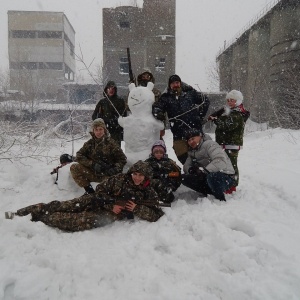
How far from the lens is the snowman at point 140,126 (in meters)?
4.84

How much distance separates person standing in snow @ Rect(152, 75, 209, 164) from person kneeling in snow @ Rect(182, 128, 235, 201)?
1.08 feet

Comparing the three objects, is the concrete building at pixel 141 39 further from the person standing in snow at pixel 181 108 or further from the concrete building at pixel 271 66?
the person standing in snow at pixel 181 108

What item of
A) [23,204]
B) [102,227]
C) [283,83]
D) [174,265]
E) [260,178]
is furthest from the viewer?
[283,83]

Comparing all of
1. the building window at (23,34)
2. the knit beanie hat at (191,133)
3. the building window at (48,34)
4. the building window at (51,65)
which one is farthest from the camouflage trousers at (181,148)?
the building window at (23,34)

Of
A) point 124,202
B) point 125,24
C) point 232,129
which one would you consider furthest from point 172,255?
point 125,24

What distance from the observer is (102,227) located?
362cm

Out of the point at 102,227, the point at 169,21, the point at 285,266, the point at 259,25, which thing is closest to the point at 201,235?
the point at 285,266

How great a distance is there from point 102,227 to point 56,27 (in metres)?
40.4

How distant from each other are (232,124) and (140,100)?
149 centimetres

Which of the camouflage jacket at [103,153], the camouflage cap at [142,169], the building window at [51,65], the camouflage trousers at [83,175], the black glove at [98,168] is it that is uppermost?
the building window at [51,65]

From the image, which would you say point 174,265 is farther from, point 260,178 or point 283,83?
point 283,83

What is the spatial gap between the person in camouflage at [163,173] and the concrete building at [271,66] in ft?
38.6

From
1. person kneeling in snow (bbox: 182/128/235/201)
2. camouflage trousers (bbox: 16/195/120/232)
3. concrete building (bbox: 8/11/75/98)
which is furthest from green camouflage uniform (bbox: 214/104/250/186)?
concrete building (bbox: 8/11/75/98)

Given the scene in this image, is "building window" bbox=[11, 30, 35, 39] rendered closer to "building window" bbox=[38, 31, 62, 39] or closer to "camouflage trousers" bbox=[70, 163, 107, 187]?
"building window" bbox=[38, 31, 62, 39]
